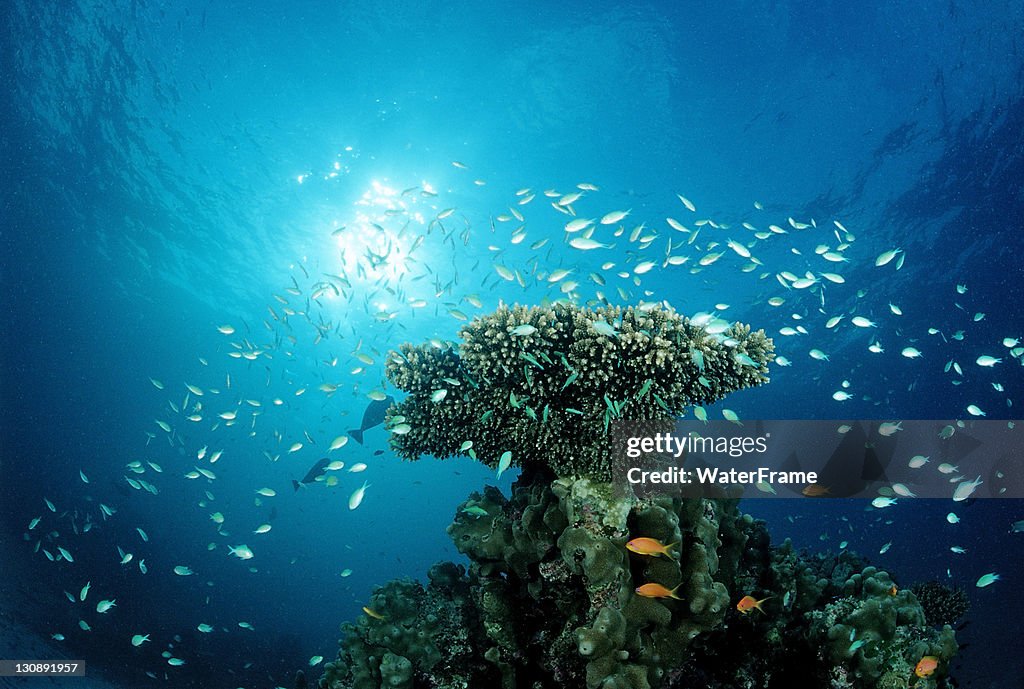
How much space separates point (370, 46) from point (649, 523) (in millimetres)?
18081

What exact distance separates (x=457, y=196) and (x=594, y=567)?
62.9 ft

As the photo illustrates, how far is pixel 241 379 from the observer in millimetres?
49344

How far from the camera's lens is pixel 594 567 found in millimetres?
4250

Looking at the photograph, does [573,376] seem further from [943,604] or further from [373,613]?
[943,604]

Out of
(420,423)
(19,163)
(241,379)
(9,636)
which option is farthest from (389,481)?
(420,423)

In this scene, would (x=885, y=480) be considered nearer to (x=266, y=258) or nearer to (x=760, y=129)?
(x=760, y=129)

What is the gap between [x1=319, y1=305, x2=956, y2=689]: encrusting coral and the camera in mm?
4391

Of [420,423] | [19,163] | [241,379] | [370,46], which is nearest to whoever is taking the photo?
[420,423]

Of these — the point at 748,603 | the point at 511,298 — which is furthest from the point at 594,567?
the point at 511,298

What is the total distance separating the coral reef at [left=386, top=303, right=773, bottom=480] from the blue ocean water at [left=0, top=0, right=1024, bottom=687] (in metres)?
1.74

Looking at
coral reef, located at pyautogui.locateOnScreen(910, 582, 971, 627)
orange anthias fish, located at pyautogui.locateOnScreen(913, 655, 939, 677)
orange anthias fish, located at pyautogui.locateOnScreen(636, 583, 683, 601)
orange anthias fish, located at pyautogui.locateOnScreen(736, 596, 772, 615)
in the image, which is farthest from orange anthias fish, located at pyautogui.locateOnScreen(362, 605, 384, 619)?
coral reef, located at pyautogui.locateOnScreen(910, 582, 971, 627)

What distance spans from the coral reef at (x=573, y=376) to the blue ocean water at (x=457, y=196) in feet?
5.69

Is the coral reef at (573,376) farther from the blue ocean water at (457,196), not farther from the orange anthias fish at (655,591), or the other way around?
the blue ocean water at (457,196)

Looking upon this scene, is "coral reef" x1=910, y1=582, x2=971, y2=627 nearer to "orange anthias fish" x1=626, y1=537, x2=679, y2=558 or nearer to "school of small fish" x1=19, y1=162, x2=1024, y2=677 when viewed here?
"school of small fish" x1=19, y1=162, x2=1024, y2=677
